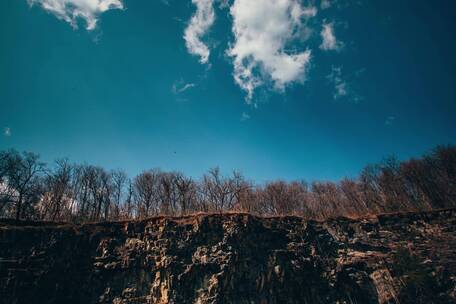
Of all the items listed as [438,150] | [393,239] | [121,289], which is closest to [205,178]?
[121,289]

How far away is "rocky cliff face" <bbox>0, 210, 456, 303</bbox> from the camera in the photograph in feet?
62.6

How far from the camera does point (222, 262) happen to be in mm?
20312

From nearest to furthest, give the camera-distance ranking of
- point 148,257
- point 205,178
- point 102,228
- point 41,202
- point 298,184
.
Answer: point 148,257 < point 102,228 < point 41,202 < point 205,178 < point 298,184

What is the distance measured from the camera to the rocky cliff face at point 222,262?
19.1m

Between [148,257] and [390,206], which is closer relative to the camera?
[148,257]

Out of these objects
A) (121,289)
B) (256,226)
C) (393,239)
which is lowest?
(121,289)

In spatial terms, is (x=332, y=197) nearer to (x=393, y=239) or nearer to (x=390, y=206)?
(x=390, y=206)

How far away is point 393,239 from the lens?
23562mm

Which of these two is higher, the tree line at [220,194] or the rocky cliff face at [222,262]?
the tree line at [220,194]

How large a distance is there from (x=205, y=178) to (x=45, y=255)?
24.4m

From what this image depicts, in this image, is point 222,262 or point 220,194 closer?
point 222,262

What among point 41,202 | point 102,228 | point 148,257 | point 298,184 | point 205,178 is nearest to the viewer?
point 148,257

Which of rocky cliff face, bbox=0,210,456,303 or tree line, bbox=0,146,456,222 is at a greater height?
tree line, bbox=0,146,456,222

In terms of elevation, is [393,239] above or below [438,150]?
below
